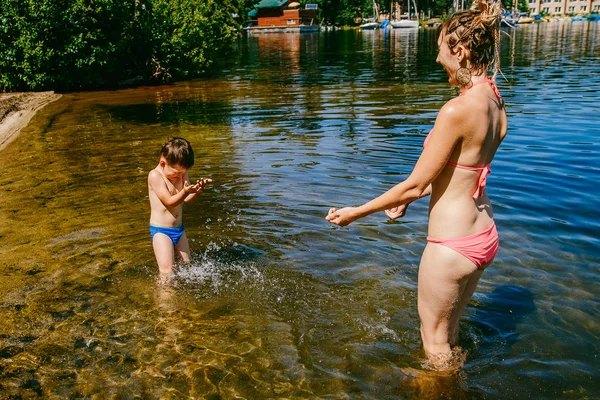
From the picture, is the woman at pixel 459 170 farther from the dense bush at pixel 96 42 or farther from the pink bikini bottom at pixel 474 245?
the dense bush at pixel 96 42

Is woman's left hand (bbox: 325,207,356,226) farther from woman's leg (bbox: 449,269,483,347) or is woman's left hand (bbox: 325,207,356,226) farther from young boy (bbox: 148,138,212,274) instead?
young boy (bbox: 148,138,212,274)

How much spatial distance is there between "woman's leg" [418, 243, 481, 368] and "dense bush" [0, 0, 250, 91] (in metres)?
21.1

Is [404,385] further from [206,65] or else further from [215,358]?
[206,65]

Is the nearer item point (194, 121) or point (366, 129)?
point (366, 129)

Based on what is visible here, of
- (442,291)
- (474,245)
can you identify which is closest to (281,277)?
(442,291)

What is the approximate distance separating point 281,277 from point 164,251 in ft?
4.27

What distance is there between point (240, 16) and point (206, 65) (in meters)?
50.4

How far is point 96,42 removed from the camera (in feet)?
73.7

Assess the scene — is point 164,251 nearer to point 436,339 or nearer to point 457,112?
point 436,339

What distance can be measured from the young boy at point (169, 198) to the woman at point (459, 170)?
2.42 m

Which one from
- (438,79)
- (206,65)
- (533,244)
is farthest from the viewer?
(206,65)

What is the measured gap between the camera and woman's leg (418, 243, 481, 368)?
10.9 feet

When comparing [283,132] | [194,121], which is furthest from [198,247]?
[194,121]

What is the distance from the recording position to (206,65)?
26.8 meters
